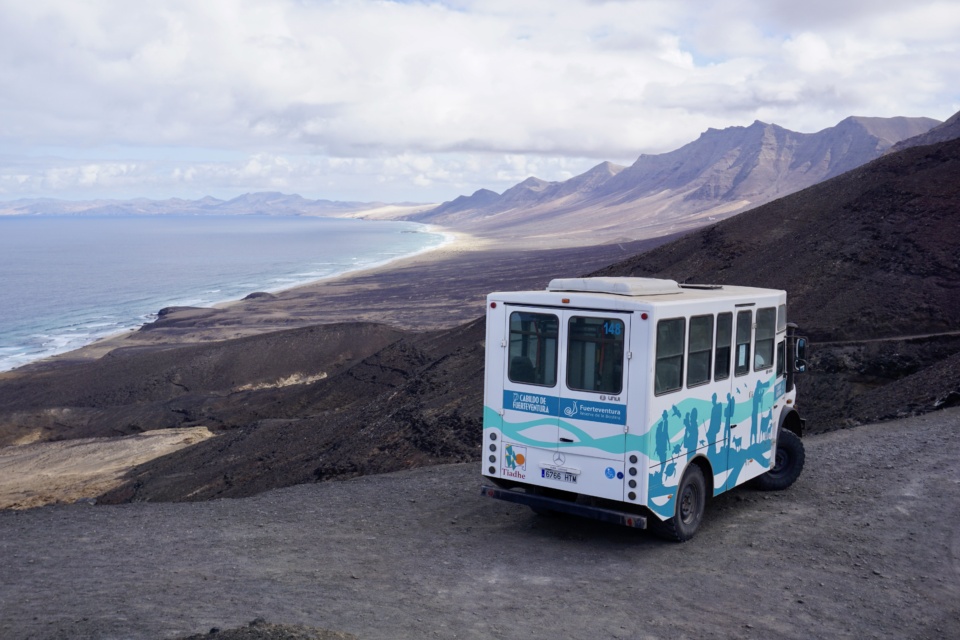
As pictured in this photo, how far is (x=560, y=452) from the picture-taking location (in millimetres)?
9406

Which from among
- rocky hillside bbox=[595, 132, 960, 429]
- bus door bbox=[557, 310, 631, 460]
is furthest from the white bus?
rocky hillside bbox=[595, 132, 960, 429]

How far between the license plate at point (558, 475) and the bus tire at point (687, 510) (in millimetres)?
1063

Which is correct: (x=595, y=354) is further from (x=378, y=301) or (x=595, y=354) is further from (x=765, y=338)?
(x=378, y=301)

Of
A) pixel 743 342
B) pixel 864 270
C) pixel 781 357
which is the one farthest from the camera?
pixel 864 270

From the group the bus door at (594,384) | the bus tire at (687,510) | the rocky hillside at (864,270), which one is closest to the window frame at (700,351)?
the bus door at (594,384)

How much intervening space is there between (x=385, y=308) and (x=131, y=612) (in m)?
66.1

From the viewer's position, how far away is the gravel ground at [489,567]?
24.4 feet

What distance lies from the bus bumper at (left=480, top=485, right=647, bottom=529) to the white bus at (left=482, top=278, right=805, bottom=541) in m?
0.01

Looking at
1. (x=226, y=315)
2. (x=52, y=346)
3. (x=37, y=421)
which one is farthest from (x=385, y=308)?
(x=37, y=421)

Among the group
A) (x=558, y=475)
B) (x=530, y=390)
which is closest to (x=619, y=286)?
(x=530, y=390)

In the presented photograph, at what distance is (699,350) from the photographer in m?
9.45

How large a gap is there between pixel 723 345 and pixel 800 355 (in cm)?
222

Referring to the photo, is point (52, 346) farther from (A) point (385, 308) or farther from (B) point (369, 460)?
(B) point (369, 460)

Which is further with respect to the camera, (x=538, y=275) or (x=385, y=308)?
(x=538, y=275)
